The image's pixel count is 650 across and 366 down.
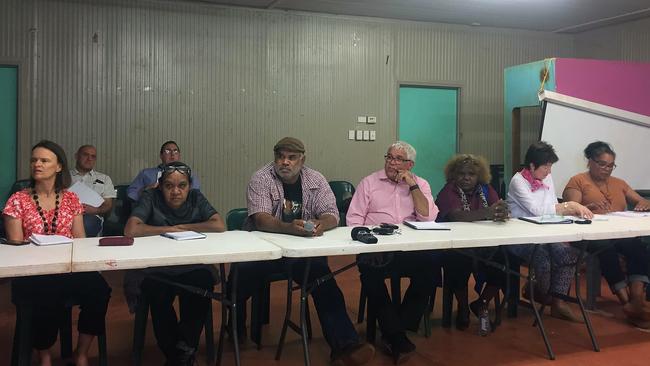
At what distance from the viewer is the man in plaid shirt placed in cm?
297

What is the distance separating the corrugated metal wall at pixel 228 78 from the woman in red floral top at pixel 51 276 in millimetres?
2885

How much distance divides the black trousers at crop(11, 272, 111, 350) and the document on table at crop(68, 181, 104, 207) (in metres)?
2.16

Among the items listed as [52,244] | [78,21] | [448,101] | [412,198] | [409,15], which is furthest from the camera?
[448,101]

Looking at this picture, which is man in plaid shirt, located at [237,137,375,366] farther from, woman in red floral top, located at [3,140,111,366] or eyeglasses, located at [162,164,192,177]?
woman in red floral top, located at [3,140,111,366]

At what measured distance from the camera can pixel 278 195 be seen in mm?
3357

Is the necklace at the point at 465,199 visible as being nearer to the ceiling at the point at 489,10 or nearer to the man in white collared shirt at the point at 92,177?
the ceiling at the point at 489,10

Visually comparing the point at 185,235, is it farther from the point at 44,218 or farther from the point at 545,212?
the point at 545,212

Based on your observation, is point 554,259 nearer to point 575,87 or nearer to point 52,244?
point 575,87

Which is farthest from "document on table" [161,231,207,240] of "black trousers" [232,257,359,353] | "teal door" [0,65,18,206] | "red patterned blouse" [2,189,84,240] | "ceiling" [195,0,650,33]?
"ceiling" [195,0,650,33]

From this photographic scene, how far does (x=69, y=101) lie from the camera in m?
5.53

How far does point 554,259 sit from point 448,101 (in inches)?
133

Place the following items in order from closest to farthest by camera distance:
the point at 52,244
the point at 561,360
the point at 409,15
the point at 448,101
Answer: the point at 52,244 → the point at 561,360 → the point at 409,15 → the point at 448,101

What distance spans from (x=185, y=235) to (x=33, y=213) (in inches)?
28.8

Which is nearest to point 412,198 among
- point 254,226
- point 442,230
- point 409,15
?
point 442,230
